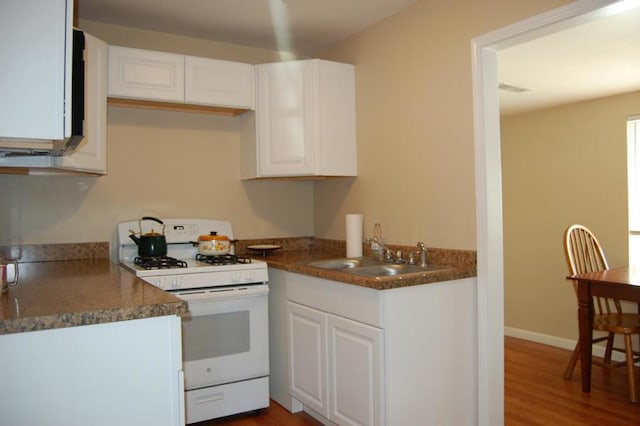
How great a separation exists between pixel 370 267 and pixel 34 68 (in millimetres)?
1875

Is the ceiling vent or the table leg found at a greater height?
the ceiling vent

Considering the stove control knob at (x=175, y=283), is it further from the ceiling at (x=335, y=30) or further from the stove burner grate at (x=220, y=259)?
the ceiling at (x=335, y=30)

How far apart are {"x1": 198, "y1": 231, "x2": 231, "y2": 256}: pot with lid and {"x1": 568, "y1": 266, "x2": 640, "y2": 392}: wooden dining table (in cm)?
234

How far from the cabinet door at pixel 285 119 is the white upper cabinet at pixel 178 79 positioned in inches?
4.8

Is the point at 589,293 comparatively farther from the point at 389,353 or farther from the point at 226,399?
the point at 226,399

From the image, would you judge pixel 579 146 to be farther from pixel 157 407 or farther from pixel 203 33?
pixel 157 407

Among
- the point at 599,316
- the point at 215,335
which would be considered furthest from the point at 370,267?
the point at 599,316

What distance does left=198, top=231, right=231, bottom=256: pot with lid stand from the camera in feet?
9.67

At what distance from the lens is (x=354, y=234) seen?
3029 mm

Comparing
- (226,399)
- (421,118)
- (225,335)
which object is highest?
(421,118)

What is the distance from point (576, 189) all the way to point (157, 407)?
407cm

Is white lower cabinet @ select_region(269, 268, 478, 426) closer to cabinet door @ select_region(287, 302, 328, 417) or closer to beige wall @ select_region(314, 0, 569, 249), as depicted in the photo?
cabinet door @ select_region(287, 302, 328, 417)

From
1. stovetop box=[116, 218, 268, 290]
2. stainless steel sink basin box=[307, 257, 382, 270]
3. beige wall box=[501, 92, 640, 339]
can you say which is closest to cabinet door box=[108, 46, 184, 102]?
stovetop box=[116, 218, 268, 290]

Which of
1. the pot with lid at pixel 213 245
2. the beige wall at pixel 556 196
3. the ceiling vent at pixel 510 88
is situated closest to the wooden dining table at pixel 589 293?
the beige wall at pixel 556 196
